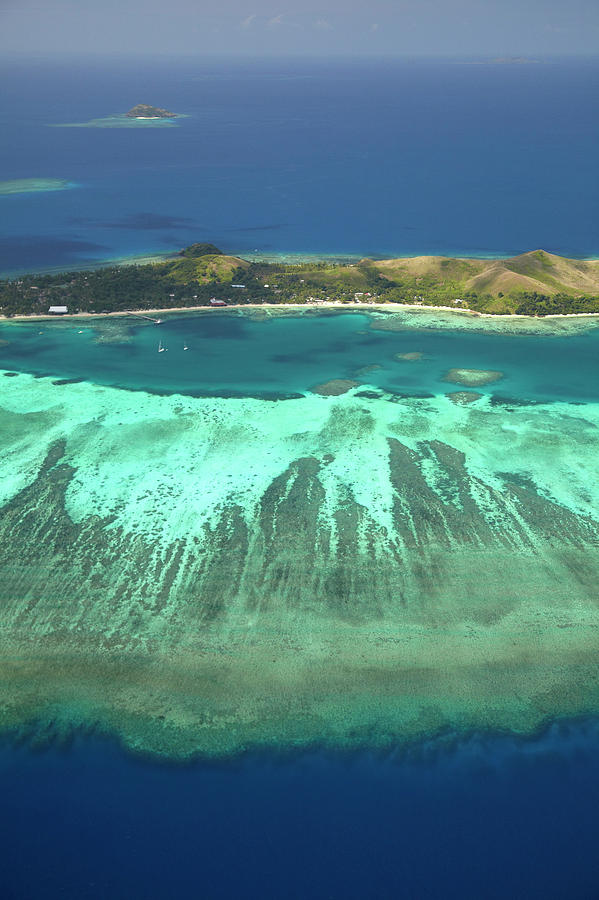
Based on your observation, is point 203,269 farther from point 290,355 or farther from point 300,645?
point 300,645

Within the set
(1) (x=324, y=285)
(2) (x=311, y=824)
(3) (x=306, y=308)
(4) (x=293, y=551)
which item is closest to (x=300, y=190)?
(1) (x=324, y=285)

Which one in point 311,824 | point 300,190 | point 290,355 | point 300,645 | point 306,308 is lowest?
point 311,824

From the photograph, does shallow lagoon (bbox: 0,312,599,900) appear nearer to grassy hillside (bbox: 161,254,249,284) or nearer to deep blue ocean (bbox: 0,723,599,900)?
deep blue ocean (bbox: 0,723,599,900)

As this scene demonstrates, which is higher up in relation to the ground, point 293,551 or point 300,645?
point 293,551

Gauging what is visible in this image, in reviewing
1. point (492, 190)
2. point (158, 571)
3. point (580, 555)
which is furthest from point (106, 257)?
point (492, 190)

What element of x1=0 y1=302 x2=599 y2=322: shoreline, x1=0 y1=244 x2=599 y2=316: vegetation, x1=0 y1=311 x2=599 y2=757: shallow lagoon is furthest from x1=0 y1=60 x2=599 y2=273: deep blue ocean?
x1=0 y1=311 x2=599 y2=757: shallow lagoon

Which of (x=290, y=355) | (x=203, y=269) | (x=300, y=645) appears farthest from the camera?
(x=203, y=269)

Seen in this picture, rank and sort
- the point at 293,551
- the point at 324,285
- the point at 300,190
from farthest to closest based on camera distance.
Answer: the point at 300,190, the point at 324,285, the point at 293,551

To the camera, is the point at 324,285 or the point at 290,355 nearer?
the point at 290,355
